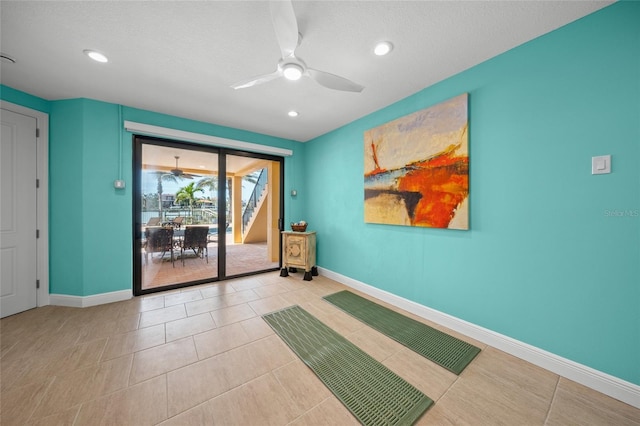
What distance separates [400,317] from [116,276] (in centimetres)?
401

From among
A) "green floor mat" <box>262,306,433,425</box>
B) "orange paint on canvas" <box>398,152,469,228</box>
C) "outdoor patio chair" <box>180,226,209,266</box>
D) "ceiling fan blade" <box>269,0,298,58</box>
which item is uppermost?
"ceiling fan blade" <box>269,0,298,58</box>

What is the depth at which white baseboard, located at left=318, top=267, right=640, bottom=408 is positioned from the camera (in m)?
1.52

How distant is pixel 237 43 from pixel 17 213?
3549 mm

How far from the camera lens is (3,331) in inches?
91.4

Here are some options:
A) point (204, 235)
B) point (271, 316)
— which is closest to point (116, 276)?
point (204, 235)

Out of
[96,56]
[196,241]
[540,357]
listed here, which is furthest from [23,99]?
[540,357]

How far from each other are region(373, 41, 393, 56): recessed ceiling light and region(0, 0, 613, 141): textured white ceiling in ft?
0.21

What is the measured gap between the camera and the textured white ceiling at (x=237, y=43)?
1600 millimetres

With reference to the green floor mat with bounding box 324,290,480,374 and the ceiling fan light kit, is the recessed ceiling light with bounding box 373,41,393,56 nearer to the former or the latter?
the ceiling fan light kit

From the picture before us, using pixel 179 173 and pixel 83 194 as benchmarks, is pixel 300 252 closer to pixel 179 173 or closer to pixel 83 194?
pixel 179 173

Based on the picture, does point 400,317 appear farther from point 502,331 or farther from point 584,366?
point 584,366

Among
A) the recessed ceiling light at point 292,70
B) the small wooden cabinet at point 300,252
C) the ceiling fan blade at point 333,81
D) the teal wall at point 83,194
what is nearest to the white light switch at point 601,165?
the ceiling fan blade at point 333,81

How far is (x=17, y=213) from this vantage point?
2742 mm

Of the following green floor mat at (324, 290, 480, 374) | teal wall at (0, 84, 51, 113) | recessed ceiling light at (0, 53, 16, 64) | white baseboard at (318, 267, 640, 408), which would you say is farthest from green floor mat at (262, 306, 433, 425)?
teal wall at (0, 84, 51, 113)
